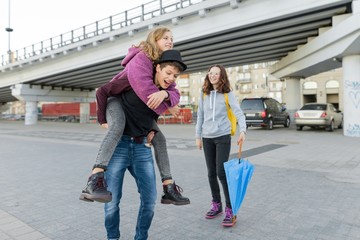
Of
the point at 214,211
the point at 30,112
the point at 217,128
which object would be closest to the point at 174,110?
the point at 217,128

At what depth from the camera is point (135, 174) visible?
2447mm

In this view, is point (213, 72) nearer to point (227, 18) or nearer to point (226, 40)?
point (227, 18)

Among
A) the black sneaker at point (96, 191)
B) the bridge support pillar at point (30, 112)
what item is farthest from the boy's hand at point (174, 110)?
the bridge support pillar at point (30, 112)

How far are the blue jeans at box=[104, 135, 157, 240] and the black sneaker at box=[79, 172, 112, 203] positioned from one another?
0.26m

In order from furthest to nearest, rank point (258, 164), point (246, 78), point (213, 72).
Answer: point (246, 78) → point (258, 164) → point (213, 72)

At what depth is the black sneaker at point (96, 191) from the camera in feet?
6.37

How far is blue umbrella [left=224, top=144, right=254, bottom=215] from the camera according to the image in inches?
124

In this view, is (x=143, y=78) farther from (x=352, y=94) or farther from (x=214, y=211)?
(x=352, y=94)

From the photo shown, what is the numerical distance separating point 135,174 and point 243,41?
16576 millimetres

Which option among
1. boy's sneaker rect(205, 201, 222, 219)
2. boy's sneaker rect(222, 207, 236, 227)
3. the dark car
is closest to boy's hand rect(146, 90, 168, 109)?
boy's sneaker rect(222, 207, 236, 227)

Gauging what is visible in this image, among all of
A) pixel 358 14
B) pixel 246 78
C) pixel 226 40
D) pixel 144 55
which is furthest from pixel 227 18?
pixel 246 78

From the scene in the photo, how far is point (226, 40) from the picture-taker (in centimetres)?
1762

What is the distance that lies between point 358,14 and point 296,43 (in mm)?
7868

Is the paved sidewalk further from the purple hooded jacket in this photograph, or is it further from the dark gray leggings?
the purple hooded jacket
